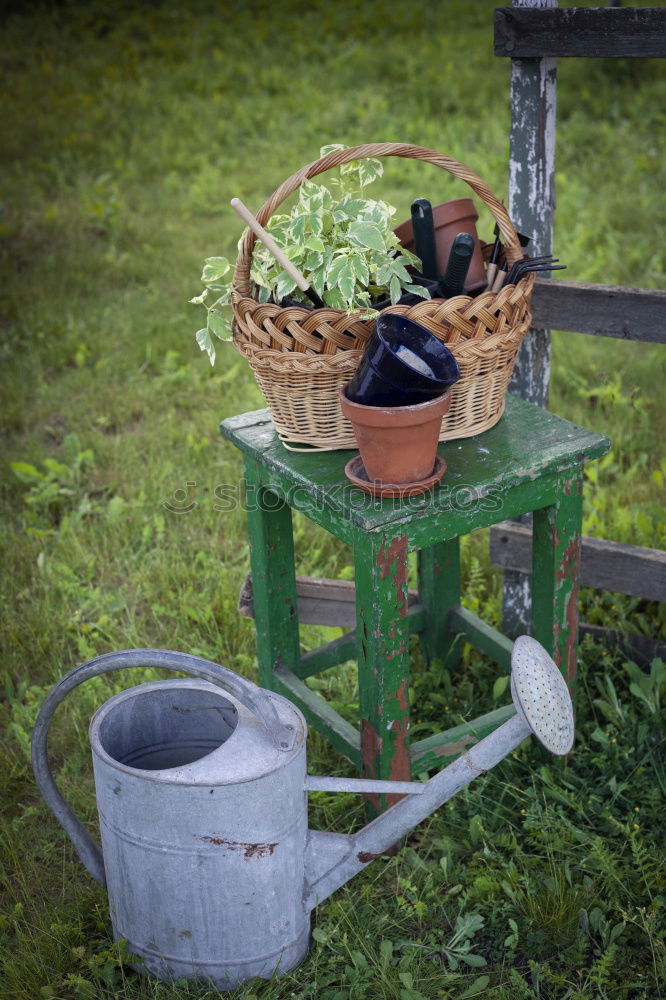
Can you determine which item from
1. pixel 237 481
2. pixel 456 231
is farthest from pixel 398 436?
pixel 237 481

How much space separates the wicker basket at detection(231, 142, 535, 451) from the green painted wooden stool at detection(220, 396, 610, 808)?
0.09m

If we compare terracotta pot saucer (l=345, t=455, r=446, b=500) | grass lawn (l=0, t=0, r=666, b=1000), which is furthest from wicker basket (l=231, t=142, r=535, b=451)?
grass lawn (l=0, t=0, r=666, b=1000)

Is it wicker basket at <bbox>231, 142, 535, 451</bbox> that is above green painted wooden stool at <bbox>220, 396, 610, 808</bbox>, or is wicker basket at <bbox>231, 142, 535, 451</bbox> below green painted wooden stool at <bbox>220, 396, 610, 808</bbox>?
above

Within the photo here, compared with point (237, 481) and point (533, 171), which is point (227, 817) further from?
point (237, 481)

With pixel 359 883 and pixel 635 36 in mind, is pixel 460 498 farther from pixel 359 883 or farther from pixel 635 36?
pixel 635 36

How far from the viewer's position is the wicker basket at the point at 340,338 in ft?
6.12

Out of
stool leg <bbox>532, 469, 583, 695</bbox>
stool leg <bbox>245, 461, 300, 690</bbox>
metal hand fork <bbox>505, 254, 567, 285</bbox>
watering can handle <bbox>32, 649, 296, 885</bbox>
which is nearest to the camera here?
watering can handle <bbox>32, 649, 296, 885</bbox>

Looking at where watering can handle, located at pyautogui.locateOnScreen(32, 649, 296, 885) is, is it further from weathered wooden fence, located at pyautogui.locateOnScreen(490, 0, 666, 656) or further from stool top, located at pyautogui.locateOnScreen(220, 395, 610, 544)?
weathered wooden fence, located at pyautogui.locateOnScreen(490, 0, 666, 656)

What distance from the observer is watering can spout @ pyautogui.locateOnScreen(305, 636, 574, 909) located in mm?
1815

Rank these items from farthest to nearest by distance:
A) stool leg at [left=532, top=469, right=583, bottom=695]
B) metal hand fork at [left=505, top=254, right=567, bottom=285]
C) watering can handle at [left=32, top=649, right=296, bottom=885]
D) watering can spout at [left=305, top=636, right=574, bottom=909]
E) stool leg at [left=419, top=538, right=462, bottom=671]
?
stool leg at [left=419, top=538, right=462, bottom=671], stool leg at [left=532, top=469, right=583, bottom=695], metal hand fork at [left=505, top=254, right=567, bottom=285], watering can spout at [left=305, top=636, right=574, bottom=909], watering can handle at [left=32, top=649, right=296, bottom=885]

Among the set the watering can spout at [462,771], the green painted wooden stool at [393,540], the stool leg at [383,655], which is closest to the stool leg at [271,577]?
the green painted wooden stool at [393,540]

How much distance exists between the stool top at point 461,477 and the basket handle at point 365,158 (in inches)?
14.3

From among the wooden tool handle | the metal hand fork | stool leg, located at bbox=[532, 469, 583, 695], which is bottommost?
stool leg, located at bbox=[532, 469, 583, 695]

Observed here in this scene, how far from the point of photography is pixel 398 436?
179cm
